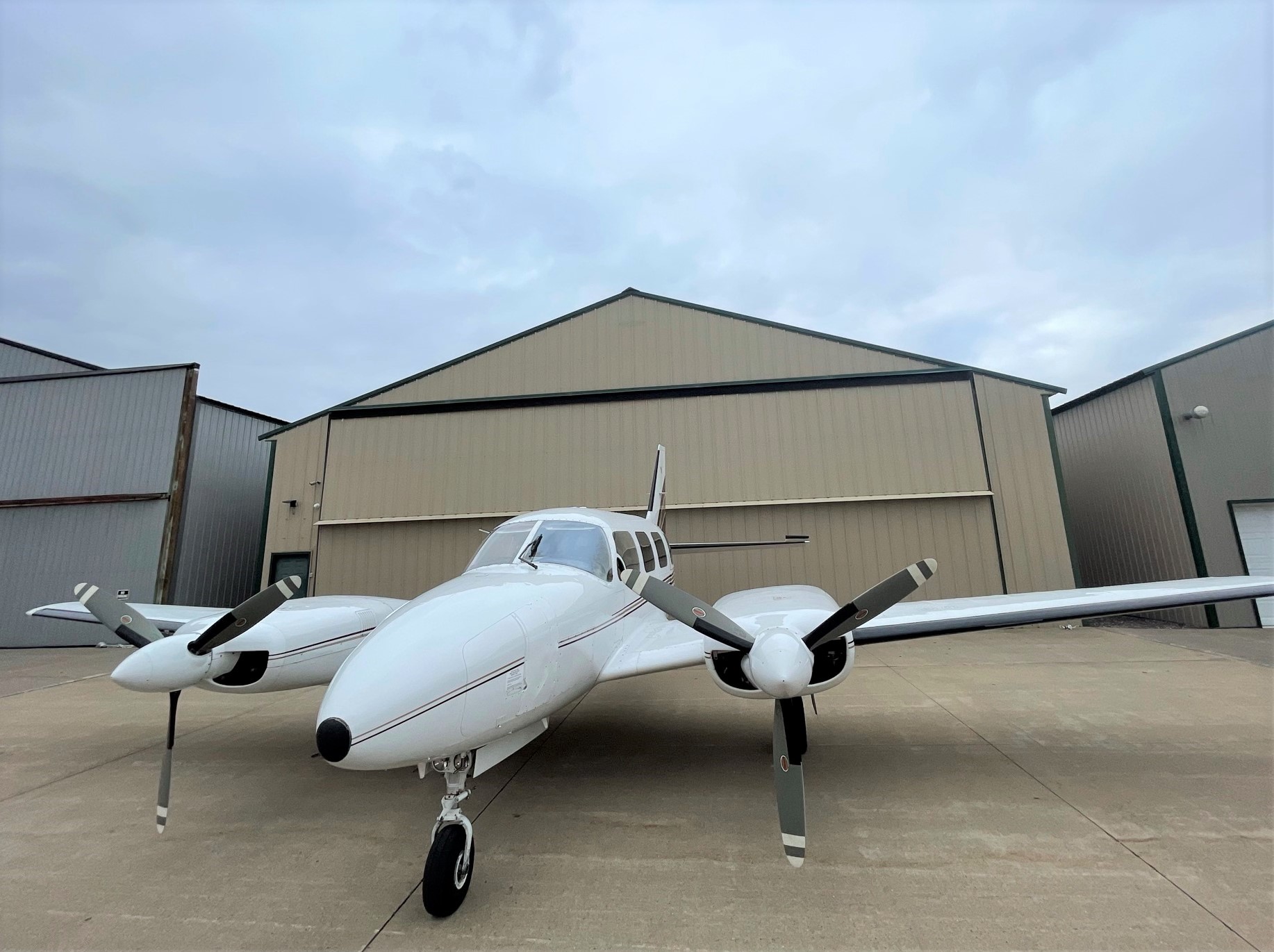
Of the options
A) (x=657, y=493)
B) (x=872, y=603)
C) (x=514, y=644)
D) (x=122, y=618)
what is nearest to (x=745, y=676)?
(x=872, y=603)

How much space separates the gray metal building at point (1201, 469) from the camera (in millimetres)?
11219

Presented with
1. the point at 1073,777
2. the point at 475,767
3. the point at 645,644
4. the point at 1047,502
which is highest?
the point at 1047,502

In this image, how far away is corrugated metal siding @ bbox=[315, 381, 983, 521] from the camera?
40.4 feet

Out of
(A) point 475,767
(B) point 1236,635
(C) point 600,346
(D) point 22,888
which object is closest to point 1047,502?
(B) point 1236,635

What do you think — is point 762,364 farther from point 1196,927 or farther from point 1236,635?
point 1196,927

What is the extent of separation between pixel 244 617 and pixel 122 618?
1.47 metres

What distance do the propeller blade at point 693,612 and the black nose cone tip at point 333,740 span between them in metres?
1.75

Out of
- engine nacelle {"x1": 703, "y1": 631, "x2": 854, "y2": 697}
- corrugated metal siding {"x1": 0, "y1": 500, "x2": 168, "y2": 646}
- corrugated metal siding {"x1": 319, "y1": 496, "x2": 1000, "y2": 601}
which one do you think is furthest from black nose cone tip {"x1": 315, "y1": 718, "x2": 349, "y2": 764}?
corrugated metal siding {"x1": 0, "y1": 500, "x2": 168, "y2": 646}

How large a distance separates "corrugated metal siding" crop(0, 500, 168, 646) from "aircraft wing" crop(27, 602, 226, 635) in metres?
7.37

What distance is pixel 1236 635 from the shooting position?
10.3 meters

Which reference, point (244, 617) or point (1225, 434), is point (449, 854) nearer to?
point (244, 617)

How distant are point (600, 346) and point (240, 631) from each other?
11089mm

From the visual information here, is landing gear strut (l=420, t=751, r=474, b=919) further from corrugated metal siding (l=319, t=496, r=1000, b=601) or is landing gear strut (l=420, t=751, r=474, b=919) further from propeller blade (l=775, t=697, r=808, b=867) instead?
corrugated metal siding (l=319, t=496, r=1000, b=601)

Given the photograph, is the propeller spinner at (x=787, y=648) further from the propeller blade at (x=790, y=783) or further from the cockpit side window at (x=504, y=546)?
the cockpit side window at (x=504, y=546)
